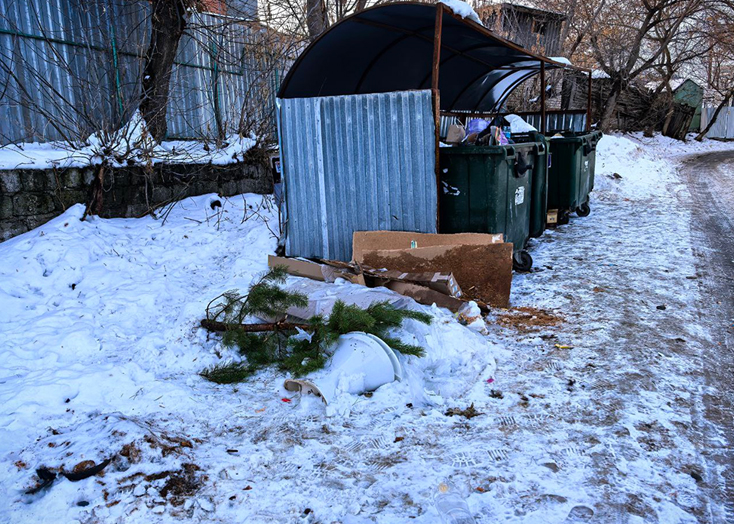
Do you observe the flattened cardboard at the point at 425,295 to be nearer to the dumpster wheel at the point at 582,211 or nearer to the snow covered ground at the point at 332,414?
the snow covered ground at the point at 332,414

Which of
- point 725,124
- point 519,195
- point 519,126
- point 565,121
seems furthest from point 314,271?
point 725,124

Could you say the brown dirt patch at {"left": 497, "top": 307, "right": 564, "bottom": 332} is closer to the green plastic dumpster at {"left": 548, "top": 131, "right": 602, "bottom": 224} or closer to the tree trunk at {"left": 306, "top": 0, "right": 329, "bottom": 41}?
the green plastic dumpster at {"left": 548, "top": 131, "right": 602, "bottom": 224}

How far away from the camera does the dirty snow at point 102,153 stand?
5.86m

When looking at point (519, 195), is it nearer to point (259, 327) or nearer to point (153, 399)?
point (259, 327)

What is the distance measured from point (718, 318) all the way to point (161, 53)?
25.4 ft

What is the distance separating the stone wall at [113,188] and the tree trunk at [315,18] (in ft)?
11.7

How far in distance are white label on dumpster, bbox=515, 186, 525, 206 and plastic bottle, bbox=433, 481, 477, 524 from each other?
14.4ft

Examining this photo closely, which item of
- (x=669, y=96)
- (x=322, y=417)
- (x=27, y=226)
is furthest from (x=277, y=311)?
(x=669, y=96)

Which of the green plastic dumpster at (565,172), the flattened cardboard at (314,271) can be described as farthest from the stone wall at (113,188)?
the green plastic dumpster at (565,172)

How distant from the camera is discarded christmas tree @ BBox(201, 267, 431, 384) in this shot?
12.1 ft

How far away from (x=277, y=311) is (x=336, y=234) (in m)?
2.12

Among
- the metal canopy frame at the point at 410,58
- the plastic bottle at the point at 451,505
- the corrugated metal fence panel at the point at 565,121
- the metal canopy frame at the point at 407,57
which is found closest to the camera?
the plastic bottle at the point at 451,505

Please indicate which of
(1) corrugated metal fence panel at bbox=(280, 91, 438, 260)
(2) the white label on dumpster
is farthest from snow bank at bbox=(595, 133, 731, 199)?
(1) corrugated metal fence panel at bbox=(280, 91, 438, 260)

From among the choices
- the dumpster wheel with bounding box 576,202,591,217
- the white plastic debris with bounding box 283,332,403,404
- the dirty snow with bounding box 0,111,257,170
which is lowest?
the white plastic debris with bounding box 283,332,403,404
